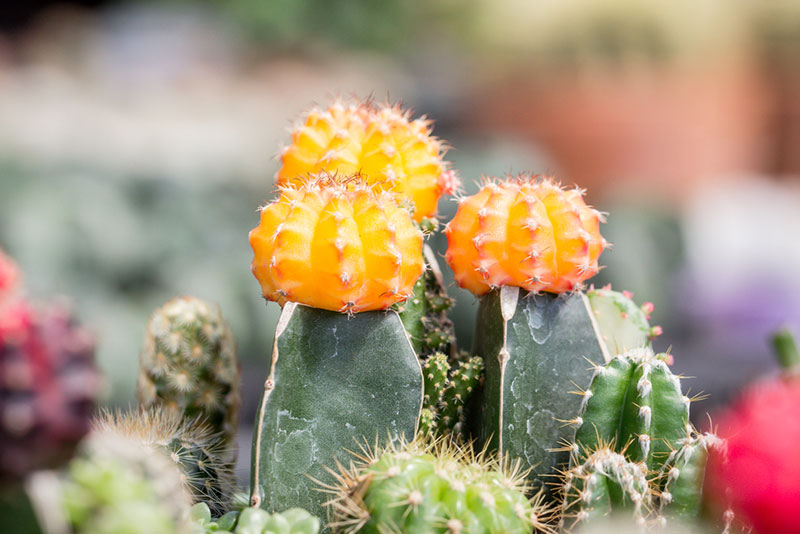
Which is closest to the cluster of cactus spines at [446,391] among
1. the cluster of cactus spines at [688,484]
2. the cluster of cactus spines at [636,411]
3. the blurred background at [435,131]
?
the cluster of cactus spines at [636,411]

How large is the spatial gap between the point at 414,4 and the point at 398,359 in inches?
138

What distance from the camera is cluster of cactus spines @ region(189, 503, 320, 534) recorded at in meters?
0.77

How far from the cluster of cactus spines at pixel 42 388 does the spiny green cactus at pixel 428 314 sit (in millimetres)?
356

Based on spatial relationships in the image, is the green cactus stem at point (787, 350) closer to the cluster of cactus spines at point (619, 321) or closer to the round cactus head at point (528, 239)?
the cluster of cactus spines at point (619, 321)

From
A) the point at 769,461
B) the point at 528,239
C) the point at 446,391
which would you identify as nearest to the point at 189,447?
the point at 446,391

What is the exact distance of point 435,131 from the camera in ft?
12.2

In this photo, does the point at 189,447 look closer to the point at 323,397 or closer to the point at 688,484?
the point at 323,397

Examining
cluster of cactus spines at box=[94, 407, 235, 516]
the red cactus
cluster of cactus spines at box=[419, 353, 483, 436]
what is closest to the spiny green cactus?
cluster of cactus spines at box=[419, 353, 483, 436]

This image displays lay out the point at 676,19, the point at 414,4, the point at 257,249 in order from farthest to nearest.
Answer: the point at 414,4 < the point at 676,19 < the point at 257,249

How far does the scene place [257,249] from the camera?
2.73 feet

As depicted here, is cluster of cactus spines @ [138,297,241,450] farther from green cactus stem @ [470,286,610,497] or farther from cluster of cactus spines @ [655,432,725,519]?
cluster of cactus spines @ [655,432,725,519]

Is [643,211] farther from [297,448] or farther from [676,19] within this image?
[297,448]

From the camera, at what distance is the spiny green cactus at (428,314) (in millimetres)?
928

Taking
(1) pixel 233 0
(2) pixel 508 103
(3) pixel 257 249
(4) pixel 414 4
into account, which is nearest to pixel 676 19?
(2) pixel 508 103
